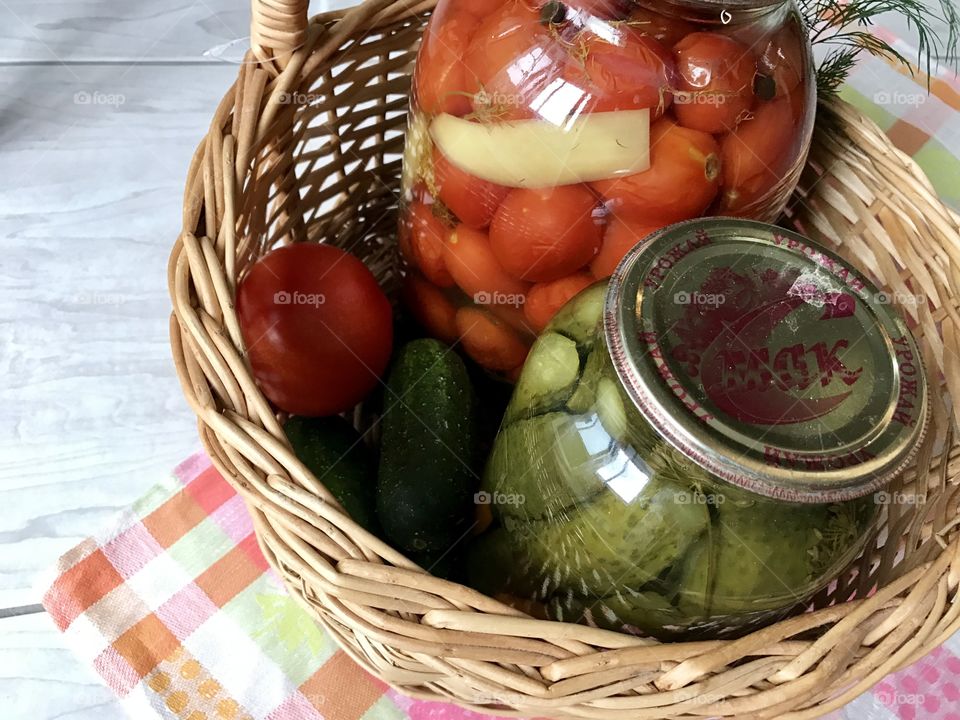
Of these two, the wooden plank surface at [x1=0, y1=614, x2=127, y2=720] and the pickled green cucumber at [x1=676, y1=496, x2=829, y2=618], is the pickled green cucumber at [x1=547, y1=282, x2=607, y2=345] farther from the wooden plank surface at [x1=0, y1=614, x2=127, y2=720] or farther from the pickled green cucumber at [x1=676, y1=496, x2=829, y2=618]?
the wooden plank surface at [x1=0, y1=614, x2=127, y2=720]

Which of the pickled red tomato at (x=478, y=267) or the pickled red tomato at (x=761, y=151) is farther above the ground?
the pickled red tomato at (x=761, y=151)

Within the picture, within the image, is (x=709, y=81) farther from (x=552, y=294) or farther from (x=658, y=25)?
(x=552, y=294)

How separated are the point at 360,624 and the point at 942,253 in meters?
0.47

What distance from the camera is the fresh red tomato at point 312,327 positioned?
1.94 feet

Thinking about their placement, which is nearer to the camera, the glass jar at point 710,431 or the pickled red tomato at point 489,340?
the glass jar at point 710,431

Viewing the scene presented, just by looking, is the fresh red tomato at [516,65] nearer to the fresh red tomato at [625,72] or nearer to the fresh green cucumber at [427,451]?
the fresh red tomato at [625,72]

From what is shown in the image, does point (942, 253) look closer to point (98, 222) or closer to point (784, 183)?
point (784, 183)

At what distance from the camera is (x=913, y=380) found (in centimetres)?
43

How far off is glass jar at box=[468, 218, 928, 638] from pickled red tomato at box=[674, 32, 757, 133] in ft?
0.25

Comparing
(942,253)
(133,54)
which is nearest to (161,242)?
(133,54)

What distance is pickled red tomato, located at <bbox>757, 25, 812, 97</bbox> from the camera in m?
0.53

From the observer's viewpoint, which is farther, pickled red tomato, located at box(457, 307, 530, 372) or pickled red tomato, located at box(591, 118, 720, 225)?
pickled red tomato, located at box(457, 307, 530, 372)

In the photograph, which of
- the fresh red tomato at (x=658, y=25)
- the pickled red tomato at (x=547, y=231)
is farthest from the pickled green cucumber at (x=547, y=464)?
the fresh red tomato at (x=658, y=25)

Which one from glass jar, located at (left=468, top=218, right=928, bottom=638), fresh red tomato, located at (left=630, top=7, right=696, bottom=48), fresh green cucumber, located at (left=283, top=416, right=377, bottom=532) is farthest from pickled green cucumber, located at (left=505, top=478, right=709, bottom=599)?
fresh red tomato, located at (left=630, top=7, right=696, bottom=48)
